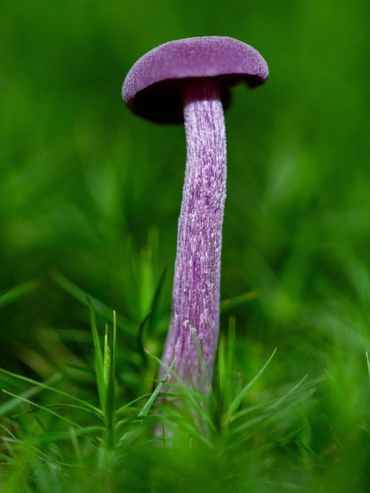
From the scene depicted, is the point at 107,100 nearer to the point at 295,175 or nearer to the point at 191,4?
the point at 191,4

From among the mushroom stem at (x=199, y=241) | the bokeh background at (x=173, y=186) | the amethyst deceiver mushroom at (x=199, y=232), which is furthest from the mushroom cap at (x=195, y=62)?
the bokeh background at (x=173, y=186)

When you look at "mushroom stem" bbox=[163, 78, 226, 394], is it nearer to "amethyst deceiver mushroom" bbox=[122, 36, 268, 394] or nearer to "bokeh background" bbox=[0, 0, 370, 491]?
"amethyst deceiver mushroom" bbox=[122, 36, 268, 394]

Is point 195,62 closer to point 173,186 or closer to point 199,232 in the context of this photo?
point 199,232

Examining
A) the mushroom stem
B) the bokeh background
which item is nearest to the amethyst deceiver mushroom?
the mushroom stem

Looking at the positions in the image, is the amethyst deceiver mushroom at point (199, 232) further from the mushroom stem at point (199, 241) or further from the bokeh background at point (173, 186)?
the bokeh background at point (173, 186)

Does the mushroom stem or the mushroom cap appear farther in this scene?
the mushroom stem

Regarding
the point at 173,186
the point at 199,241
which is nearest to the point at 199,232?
the point at 199,241
